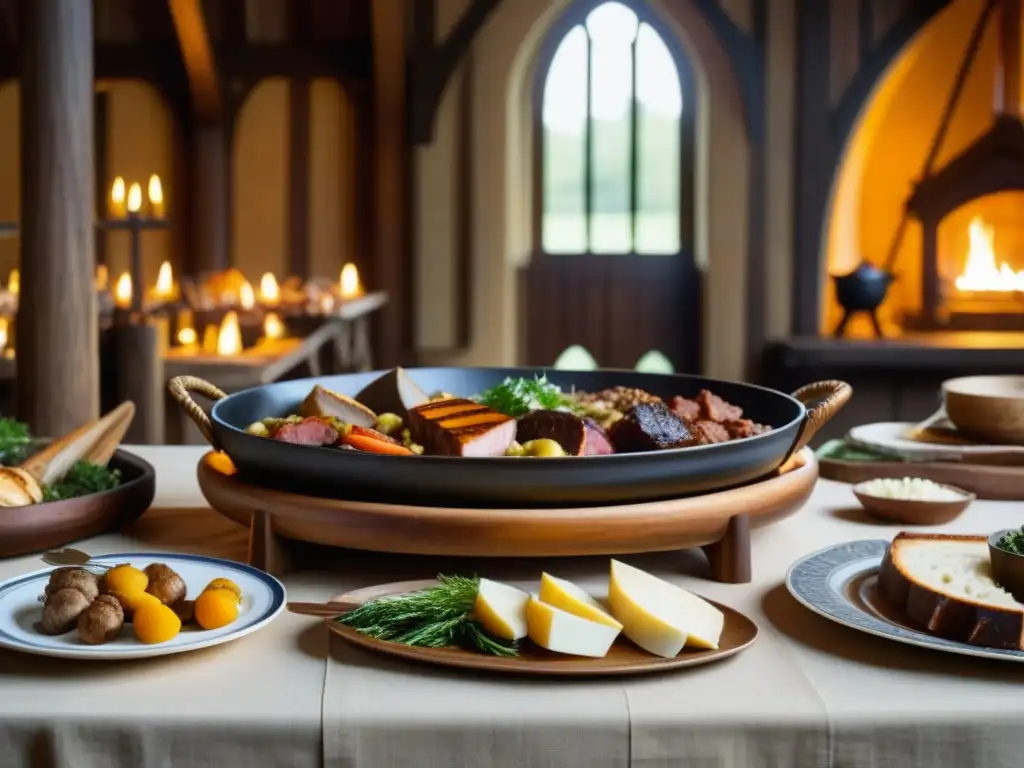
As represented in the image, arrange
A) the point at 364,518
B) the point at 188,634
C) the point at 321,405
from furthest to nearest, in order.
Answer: the point at 321,405, the point at 364,518, the point at 188,634

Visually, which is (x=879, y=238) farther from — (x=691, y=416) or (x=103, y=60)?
(x=691, y=416)

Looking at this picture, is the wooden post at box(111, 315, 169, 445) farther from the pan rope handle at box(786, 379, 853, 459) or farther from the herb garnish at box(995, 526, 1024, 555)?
the herb garnish at box(995, 526, 1024, 555)

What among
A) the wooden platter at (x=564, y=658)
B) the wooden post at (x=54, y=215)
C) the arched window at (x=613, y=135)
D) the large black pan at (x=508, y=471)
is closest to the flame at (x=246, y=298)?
the arched window at (x=613, y=135)

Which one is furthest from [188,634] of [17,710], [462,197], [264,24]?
[264,24]

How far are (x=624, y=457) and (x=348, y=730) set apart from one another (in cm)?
52

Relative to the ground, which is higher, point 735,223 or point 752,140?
point 752,140

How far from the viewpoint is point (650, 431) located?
1.69 m

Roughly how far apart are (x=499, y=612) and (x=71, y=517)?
0.76 meters

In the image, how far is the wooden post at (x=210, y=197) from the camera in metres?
6.98

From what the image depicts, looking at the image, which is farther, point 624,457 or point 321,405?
point 321,405

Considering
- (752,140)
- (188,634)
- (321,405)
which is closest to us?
(188,634)

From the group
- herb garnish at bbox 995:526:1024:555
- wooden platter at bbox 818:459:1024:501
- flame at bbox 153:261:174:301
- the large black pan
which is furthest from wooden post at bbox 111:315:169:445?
herb garnish at bbox 995:526:1024:555

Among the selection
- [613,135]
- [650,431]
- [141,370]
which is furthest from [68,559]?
[613,135]

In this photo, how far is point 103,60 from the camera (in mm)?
6969
